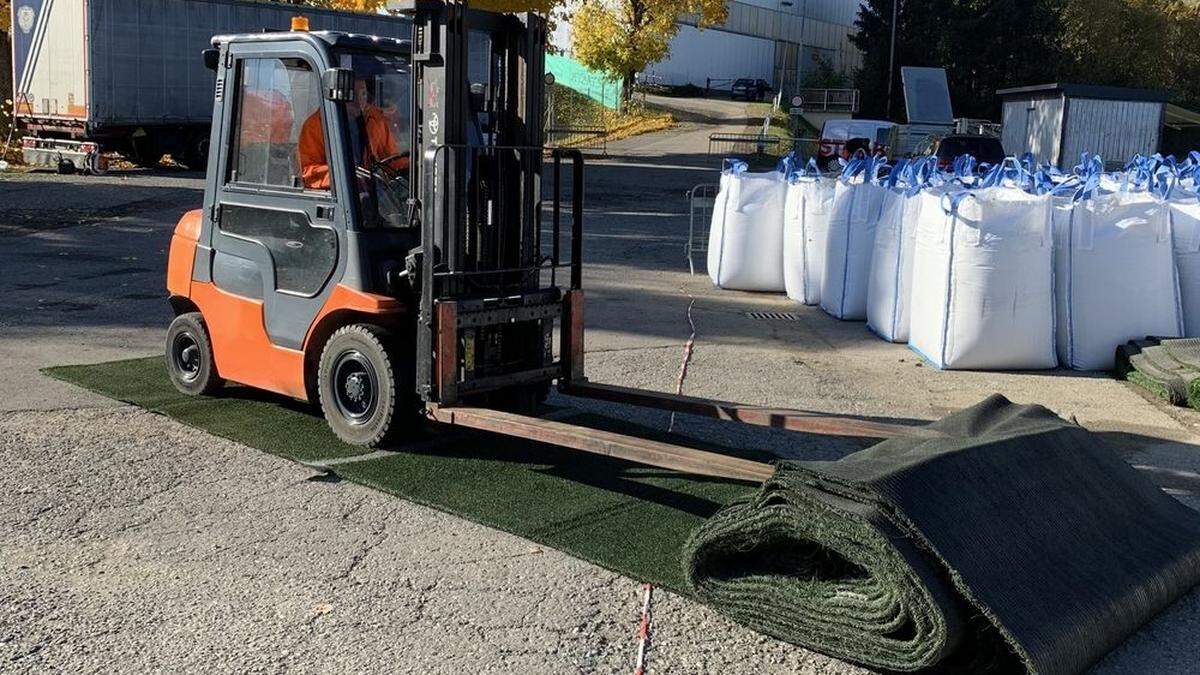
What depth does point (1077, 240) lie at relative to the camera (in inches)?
391

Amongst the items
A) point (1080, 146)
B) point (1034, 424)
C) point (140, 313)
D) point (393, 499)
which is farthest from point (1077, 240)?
point (1080, 146)

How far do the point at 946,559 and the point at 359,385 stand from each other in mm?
3882

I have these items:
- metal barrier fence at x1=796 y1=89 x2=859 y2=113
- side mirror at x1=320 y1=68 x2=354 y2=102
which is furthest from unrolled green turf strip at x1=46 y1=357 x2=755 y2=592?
metal barrier fence at x1=796 y1=89 x2=859 y2=113

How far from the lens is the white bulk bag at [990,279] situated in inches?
381

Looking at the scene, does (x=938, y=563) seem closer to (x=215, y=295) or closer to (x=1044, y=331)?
(x=215, y=295)

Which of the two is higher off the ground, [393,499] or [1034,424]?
[1034,424]

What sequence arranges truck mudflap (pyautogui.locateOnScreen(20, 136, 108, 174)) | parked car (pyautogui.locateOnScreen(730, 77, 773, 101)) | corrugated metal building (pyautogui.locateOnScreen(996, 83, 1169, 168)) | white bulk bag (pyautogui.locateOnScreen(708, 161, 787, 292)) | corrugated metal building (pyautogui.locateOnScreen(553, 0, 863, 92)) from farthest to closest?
corrugated metal building (pyautogui.locateOnScreen(553, 0, 863, 92)), parked car (pyautogui.locateOnScreen(730, 77, 773, 101)), corrugated metal building (pyautogui.locateOnScreen(996, 83, 1169, 168)), truck mudflap (pyautogui.locateOnScreen(20, 136, 108, 174)), white bulk bag (pyautogui.locateOnScreen(708, 161, 787, 292))

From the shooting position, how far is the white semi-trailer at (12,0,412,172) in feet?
84.9

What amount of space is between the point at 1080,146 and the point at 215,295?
30.3m

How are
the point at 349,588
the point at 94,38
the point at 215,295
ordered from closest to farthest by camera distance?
the point at 349,588 < the point at 215,295 < the point at 94,38

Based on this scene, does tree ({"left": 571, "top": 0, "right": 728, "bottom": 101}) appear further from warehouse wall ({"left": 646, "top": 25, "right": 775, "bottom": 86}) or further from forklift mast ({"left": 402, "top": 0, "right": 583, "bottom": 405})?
forklift mast ({"left": 402, "top": 0, "right": 583, "bottom": 405})

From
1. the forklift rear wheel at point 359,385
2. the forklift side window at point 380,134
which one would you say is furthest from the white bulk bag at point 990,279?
the forklift rear wheel at point 359,385

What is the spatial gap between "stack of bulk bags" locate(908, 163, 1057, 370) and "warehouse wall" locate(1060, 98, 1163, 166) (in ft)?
82.8

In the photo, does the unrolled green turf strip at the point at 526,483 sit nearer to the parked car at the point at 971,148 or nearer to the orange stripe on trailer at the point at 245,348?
the orange stripe on trailer at the point at 245,348
